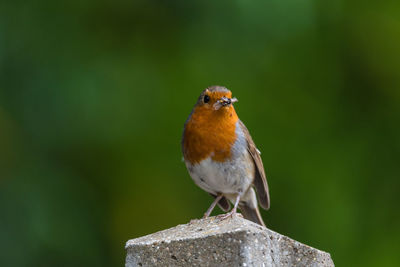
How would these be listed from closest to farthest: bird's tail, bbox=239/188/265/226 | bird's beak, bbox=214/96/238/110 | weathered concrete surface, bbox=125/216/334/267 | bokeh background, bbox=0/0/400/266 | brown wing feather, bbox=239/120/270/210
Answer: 1. weathered concrete surface, bbox=125/216/334/267
2. bird's beak, bbox=214/96/238/110
3. brown wing feather, bbox=239/120/270/210
4. bird's tail, bbox=239/188/265/226
5. bokeh background, bbox=0/0/400/266

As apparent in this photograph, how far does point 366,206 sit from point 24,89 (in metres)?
2.84

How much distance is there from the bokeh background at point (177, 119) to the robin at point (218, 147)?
66.0 inches

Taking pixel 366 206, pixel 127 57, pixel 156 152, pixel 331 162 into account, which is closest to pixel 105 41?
pixel 127 57

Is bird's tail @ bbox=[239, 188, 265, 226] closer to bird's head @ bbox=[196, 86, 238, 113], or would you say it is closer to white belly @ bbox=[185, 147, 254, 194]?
white belly @ bbox=[185, 147, 254, 194]

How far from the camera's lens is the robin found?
3734 millimetres

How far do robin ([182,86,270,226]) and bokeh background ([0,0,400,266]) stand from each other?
1.68 m

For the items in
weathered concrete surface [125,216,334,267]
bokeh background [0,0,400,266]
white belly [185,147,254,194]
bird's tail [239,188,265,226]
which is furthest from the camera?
bokeh background [0,0,400,266]

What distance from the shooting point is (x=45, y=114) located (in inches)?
226

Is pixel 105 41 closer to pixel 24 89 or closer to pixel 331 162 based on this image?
pixel 24 89

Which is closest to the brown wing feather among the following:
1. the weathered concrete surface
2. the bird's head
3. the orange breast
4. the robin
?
the robin

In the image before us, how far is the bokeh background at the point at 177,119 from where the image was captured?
5613 millimetres

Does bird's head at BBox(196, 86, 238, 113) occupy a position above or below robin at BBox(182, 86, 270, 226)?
above

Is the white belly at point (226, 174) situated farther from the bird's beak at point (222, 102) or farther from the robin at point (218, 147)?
the bird's beak at point (222, 102)

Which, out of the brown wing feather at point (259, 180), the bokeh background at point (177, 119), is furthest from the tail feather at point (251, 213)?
the bokeh background at point (177, 119)
